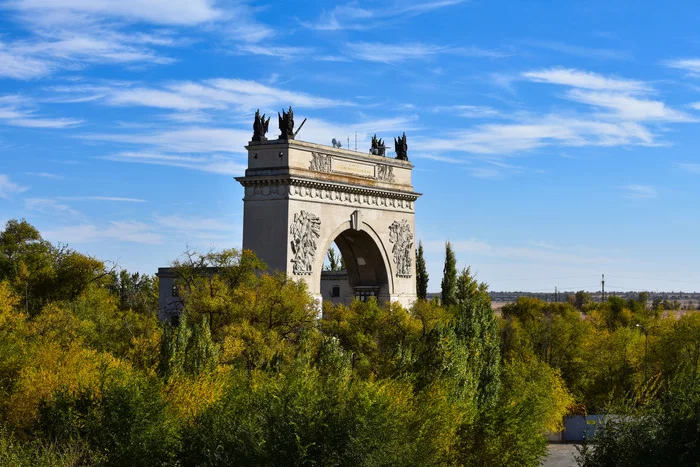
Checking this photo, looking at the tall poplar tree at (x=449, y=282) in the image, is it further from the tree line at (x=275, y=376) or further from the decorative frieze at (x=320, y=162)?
the decorative frieze at (x=320, y=162)

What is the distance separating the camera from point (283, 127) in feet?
197

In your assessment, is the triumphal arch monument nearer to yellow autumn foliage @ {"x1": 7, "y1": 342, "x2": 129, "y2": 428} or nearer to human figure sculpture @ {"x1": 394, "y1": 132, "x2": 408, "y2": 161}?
human figure sculpture @ {"x1": 394, "y1": 132, "x2": 408, "y2": 161}

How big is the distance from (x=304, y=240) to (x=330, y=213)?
121 inches

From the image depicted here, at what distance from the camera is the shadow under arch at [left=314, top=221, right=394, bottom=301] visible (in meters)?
66.6

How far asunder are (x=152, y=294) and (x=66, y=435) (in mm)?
63280

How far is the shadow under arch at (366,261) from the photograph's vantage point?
66.6 meters

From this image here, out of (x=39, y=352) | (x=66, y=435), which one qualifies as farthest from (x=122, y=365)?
(x=66, y=435)

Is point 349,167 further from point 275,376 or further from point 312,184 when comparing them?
point 275,376

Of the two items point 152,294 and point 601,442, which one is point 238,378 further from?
point 152,294

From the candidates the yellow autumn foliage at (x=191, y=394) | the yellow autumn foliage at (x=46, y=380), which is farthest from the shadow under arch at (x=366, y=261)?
the yellow autumn foliage at (x=46, y=380)

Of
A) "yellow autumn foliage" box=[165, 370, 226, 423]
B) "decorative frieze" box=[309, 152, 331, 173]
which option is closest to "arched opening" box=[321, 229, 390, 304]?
"decorative frieze" box=[309, 152, 331, 173]

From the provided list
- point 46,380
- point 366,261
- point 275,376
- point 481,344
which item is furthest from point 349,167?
point 46,380

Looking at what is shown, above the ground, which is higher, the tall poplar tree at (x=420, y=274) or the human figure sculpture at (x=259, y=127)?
the human figure sculpture at (x=259, y=127)

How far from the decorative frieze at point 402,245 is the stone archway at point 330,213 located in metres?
0.06
